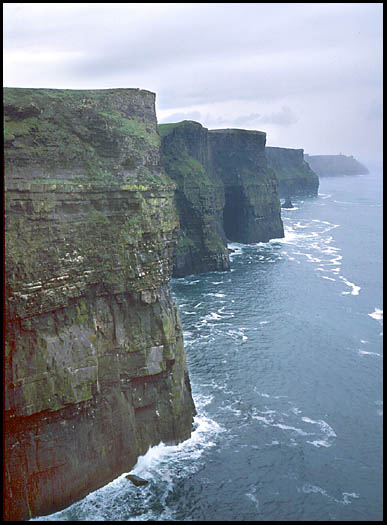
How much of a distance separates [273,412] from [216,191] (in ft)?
243

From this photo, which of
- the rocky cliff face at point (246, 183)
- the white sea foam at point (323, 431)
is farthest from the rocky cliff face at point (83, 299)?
the rocky cliff face at point (246, 183)

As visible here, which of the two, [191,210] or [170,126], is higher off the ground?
[170,126]

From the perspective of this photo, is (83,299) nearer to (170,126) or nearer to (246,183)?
(170,126)

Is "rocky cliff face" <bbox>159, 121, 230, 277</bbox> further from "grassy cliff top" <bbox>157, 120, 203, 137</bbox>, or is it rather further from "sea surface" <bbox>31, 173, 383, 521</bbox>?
"sea surface" <bbox>31, 173, 383, 521</bbox>

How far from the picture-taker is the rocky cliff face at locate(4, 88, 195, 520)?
36.6 metres

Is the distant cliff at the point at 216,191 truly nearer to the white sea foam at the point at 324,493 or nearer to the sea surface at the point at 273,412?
the sea surface at the point at 273,412

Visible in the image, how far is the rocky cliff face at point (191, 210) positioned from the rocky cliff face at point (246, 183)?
2157cm

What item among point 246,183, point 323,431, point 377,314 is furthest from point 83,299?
point 246,183

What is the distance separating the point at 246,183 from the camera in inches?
5276

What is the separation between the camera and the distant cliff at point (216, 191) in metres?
109

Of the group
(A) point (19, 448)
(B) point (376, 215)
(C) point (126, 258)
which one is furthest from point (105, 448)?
(B) point (376, 215)

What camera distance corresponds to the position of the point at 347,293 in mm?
92062

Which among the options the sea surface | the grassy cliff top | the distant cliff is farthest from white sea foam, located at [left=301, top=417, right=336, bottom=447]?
the grassy cliff top

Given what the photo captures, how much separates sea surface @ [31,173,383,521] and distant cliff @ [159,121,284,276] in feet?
31.2
